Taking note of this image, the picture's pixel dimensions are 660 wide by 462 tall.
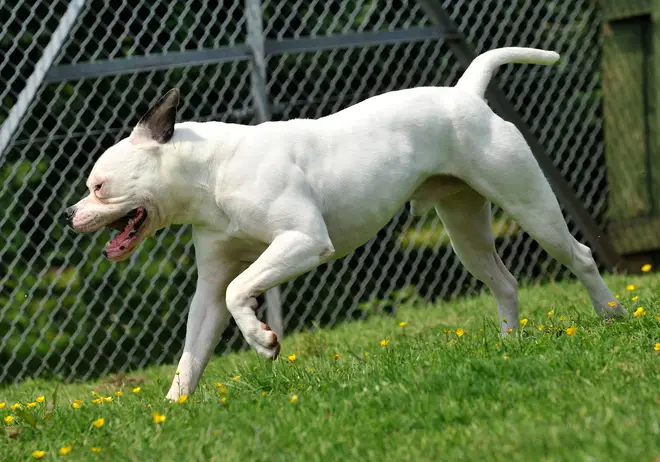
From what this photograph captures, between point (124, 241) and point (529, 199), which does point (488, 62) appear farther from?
point (124, 241)

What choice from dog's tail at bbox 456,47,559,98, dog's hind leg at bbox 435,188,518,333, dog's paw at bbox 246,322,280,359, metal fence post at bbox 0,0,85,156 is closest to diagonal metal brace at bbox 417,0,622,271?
dog's tail at bbox 456,47,559,98

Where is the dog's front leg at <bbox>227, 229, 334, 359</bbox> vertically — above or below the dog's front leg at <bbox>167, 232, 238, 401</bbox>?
above

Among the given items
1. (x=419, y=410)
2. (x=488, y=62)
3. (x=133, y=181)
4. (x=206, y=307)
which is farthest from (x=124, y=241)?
(x=488, y=62)

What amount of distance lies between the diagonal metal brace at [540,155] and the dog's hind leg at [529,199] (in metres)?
2.46

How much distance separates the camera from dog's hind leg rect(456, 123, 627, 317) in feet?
15.2

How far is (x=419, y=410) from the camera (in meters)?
3.29

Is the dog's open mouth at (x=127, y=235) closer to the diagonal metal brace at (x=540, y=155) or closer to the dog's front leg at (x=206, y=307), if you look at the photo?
the dog's front leg at (x=206, y=307)

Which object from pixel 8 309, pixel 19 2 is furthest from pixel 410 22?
pixel 8 309

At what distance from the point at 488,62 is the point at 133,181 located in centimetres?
176

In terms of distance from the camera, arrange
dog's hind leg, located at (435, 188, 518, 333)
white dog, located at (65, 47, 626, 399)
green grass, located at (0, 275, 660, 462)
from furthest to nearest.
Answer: dog's hind leg, located at (435, 188, 518, 333) < white dog, located at (65, 47, 626, 399) < green grass, located at (0, 275, 660, 462)

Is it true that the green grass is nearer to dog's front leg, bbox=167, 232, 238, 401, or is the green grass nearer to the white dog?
dog's front leg, bbox=167, 232, 238, 401

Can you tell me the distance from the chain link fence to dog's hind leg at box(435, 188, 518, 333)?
2019mm

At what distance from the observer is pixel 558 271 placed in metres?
8.11

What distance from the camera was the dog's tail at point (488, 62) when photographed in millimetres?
4927
